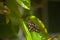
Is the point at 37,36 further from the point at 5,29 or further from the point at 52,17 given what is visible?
the point at 52,17

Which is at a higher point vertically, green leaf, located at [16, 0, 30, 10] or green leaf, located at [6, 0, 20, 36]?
green leaf, located at [16, 0, 30, 10]

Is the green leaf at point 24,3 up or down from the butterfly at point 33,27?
up

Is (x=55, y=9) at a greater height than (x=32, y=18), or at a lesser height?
greater

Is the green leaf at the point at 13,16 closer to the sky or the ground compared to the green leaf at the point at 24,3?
closer to the ground

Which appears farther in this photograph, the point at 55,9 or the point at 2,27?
the point at 55,9

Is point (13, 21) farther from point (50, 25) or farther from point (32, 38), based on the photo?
point (50, 25)

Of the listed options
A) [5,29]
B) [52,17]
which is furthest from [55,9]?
[5,29]

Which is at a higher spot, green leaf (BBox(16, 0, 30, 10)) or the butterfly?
green leaf (BBox(16, 0, 30, 10))

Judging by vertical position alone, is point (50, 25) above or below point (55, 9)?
below

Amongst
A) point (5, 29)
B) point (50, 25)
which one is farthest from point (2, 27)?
point (50, 25)
